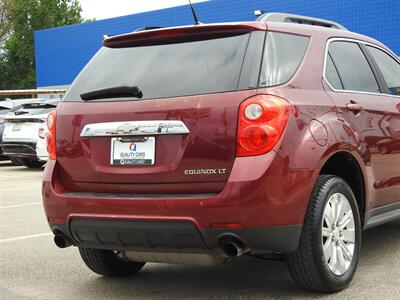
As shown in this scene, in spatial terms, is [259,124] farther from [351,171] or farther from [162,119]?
[351,171]

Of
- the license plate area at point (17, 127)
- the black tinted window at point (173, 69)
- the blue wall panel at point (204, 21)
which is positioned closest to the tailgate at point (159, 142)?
the black tinted window at point (173, 69)

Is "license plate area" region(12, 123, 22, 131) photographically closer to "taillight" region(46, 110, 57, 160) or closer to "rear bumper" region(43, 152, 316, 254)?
"taillight" region(46, 110, 57, 160)

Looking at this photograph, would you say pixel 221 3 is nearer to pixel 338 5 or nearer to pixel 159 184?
pixel 338 5

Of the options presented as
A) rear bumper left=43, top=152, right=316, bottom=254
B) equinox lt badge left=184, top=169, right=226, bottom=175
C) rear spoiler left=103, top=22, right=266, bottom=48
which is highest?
rear spoiler left=103, top=22, right=266, bottom=48

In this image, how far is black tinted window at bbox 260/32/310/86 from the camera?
363 cm

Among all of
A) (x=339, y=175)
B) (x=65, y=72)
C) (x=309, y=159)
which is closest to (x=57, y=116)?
(x=309, y=159)

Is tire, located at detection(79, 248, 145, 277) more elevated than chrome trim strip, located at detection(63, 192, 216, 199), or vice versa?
chrome trim strip, located at detection(63, 192, 216, 199)

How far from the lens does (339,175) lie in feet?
13.8

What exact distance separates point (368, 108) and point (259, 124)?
4.34 ft

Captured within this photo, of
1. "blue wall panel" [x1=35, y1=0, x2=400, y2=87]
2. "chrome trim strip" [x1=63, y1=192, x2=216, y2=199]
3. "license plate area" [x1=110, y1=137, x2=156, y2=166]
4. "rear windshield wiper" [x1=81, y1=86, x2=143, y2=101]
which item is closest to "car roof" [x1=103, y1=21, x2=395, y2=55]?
"rear windshield wiper" [x1=81, y1=86, x2=143, y2=101]

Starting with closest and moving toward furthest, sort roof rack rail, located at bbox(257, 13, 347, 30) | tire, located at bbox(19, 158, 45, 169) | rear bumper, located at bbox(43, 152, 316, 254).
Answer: rear bumper, located at bbox(43, 152, 316, 254)
roof rack rail, located at bbox(257, 13, 347, 30)
tire, located at bbox(19, 158, 45, 169)

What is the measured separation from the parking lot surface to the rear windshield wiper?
134 cm

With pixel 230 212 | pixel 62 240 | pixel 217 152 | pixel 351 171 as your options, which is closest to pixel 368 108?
pixel 351 171

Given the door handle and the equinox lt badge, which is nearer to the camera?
the equinox lt badge
